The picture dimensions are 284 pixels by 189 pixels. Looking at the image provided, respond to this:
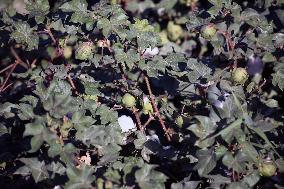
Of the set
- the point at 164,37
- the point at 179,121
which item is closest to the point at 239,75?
the point at 179,121

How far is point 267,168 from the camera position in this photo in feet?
4.58

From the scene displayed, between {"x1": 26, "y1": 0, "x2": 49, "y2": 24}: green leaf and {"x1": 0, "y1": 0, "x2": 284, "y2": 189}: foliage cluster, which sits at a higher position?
{"x1": 26, "y1": 0, "x2": 49, "y2": 24}: green leaf

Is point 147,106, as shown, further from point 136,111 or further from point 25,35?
point 25,35

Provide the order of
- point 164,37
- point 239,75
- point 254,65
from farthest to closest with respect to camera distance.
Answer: point 164,37 → point 254,65 → point 239,75

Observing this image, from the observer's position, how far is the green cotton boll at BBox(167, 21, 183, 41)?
2775 mm

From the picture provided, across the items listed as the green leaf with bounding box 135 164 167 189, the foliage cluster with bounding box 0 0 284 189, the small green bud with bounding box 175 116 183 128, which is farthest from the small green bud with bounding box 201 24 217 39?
the green leaf with bounding box 135 164 167 189

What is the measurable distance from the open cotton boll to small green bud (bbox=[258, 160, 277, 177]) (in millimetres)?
623

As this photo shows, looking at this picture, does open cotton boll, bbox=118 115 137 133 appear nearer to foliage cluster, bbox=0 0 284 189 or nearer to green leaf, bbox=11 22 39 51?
foliage cluster, bbox=0 0 284 189

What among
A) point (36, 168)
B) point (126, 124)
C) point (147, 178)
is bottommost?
point (126, 124)

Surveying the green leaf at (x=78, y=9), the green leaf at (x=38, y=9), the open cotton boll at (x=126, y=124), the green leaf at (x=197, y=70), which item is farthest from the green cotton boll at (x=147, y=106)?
the green leaf at (x=38, y=9)

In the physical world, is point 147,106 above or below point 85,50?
below

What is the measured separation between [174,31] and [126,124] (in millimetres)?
1140

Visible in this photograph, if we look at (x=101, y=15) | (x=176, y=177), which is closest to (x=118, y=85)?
(x=101, y=15)

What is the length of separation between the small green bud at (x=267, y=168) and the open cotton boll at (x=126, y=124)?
623mm
